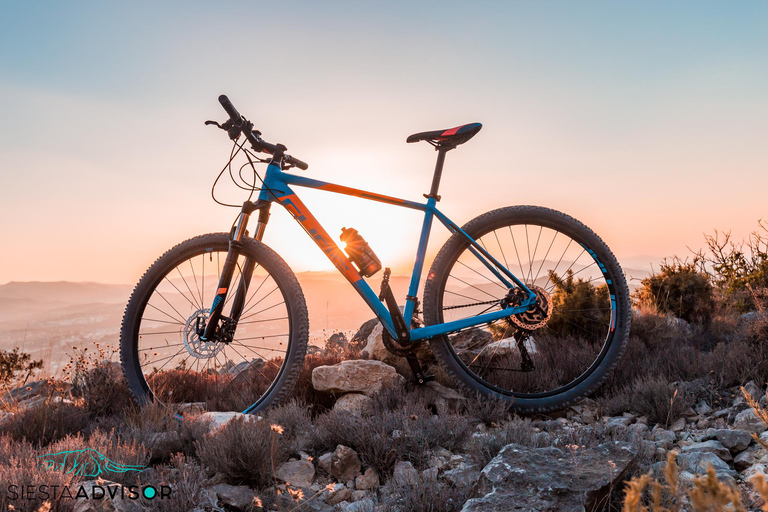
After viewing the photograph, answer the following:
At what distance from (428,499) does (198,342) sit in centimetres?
232

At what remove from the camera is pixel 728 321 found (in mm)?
5445

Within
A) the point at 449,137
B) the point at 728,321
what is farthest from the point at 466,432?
the point at 728,321

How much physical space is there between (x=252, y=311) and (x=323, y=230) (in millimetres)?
885

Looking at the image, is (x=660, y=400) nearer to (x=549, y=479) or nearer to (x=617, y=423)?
(x=617, y=423)

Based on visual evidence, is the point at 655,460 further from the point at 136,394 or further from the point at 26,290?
the point at 26,290

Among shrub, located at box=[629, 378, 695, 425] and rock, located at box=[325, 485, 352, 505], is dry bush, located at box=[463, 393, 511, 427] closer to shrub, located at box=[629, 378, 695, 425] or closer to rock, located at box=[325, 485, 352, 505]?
shrub, located at box=[629, 378, 695, 425]

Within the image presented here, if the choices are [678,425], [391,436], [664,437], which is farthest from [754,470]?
[391,436]

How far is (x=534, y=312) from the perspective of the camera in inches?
142

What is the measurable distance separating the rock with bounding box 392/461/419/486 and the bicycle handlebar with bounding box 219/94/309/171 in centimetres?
236

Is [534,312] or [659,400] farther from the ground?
[534,312]

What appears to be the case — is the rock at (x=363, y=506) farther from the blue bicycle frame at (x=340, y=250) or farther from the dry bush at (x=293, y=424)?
the blue bicycle frame at (x=340, y=250)

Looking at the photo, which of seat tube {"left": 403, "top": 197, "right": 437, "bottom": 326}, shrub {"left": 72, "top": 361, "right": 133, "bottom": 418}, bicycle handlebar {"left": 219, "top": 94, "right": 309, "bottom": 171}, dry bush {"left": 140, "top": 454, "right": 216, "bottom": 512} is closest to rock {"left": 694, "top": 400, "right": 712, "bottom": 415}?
seat tube {"left": 403, "top": 197, "right": 437, "bottom": 326}

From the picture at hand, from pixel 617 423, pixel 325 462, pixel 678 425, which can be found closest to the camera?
pixel 325 462

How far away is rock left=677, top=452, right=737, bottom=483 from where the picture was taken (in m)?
2.12
